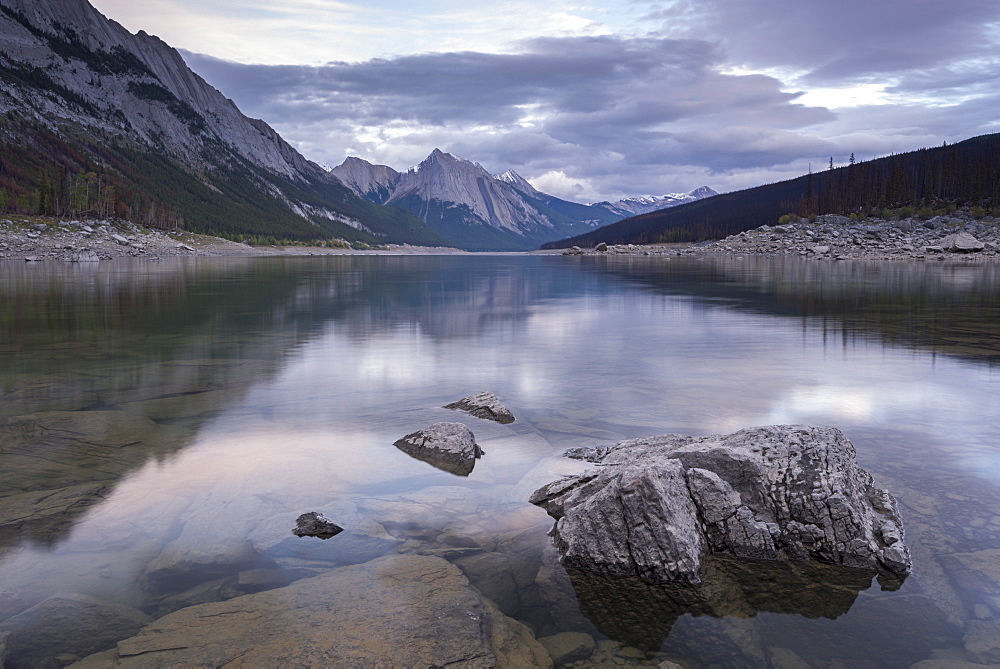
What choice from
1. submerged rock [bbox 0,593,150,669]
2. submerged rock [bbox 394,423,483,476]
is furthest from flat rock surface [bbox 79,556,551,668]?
submerged rock [bbox 394,423,483,476]

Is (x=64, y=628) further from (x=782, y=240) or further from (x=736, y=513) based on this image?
(x=782, y=240)

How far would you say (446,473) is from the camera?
12227 millimetres

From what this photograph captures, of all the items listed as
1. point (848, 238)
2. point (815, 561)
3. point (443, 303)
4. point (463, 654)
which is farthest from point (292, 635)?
point (848, 238)

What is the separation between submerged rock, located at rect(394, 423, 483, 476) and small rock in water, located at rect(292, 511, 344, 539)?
3138 mm

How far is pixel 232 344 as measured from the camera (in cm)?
2730

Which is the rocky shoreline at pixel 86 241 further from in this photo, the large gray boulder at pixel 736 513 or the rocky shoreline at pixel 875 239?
the rocky shoreline at pixel 875 239

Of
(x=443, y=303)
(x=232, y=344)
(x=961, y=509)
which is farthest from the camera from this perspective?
(x=443, y=303)

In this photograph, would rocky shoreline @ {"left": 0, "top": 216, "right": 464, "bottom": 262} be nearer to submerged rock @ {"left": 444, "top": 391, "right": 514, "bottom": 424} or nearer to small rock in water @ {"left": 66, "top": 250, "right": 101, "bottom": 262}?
small rock in water @ {"left": 66, "top": 250, "right": 101, "bottom": 262}

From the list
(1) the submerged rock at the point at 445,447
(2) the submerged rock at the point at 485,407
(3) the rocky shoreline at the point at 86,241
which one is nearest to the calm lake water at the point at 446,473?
(1) the submerged rock at the point at 445,447

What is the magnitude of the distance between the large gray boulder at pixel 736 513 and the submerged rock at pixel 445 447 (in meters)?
3.15

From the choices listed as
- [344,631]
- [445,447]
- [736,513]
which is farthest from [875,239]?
[344,631]

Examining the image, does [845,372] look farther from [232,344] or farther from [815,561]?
[232,344]

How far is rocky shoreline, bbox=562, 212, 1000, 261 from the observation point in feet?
388

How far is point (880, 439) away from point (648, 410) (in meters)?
5.53
